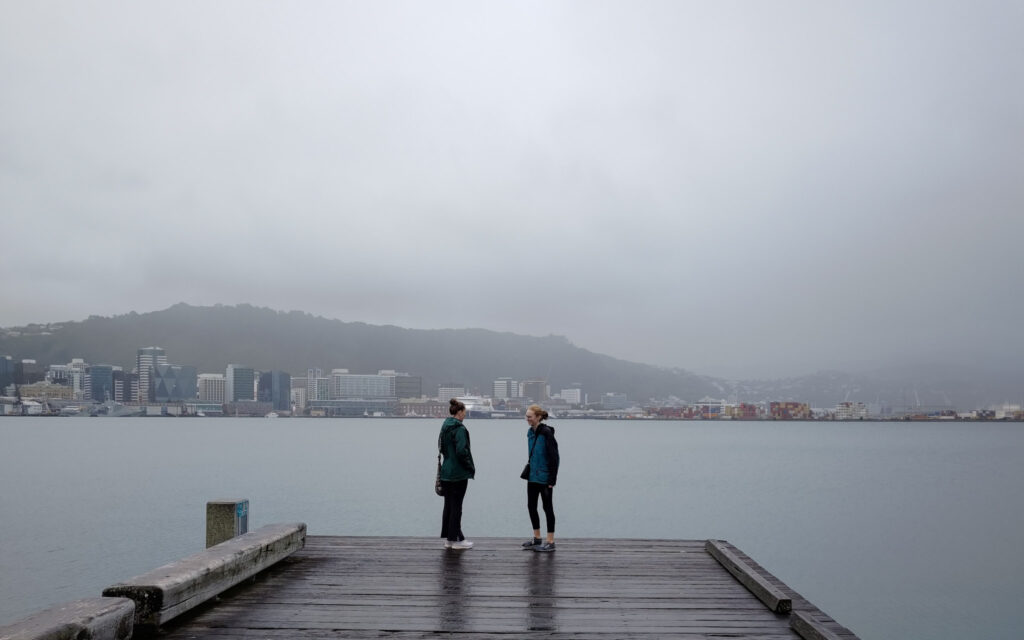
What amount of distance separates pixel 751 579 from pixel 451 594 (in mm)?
3119

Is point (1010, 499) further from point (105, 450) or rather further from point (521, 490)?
point (105, 450)

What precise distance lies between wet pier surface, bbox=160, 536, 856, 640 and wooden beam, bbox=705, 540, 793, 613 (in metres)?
0.08

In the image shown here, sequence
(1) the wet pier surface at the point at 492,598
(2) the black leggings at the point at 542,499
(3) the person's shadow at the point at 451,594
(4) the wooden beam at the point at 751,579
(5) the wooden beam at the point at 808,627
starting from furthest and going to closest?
(2) the black leggings at the point at 542,499 → (4) the wooden beam at the point at 751,579 → (3) the person's shadow at the point at 451,594 → (1) the wet pier surface at the point at 492,598 → (5) the wooden beam at the point at 808,627

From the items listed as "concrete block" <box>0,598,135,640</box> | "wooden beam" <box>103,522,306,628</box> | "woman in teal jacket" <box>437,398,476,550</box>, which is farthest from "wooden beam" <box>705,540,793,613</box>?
"concrete block" <box>0,598,135,640</box>

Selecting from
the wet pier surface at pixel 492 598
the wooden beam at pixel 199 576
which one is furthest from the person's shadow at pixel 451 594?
the wooden beam at pixel 199 576

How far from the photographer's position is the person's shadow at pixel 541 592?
6977mm

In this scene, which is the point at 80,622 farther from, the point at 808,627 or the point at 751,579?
the point at 751,579

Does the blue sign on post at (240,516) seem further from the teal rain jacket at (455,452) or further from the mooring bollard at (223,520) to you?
the teal rain jacket at (455,452)

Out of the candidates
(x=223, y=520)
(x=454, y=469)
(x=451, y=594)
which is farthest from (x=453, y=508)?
(x=223, y=520)

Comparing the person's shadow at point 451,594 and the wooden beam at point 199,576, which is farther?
the person's shadow at point 451,594

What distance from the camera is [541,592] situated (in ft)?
26.7

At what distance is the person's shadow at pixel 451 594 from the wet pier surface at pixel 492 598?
0.01 meters

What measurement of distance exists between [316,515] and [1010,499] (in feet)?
167

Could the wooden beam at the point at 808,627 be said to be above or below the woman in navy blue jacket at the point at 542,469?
below
